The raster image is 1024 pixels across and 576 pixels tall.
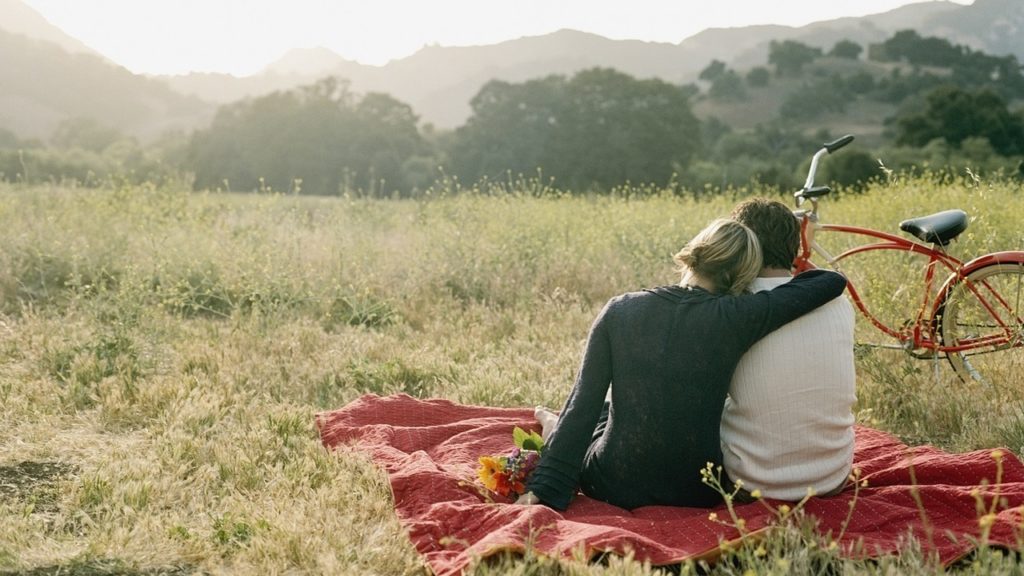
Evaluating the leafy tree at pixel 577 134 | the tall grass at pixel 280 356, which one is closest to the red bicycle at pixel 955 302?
the tall grass at pixel 280 356

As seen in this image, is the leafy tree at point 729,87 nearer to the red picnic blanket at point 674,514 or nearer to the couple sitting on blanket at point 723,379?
the red picnic blanket at point 674,514

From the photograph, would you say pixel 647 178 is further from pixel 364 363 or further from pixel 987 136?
pixel 364 363

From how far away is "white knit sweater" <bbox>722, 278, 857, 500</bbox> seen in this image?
359cm

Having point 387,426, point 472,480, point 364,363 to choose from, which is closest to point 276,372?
point 364,363

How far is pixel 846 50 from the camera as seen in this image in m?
71.7

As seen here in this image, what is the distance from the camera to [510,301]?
8.46 meters

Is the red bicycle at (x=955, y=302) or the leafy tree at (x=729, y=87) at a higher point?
the leafy tree at (x=729, y=87)

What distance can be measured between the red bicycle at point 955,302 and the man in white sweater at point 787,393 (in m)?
1.79

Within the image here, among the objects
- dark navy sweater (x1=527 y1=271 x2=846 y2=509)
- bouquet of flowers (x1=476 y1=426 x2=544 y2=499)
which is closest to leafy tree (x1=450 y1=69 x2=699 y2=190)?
bouquet of flowers (x1=476 y1=426 x2=544 y2=499)

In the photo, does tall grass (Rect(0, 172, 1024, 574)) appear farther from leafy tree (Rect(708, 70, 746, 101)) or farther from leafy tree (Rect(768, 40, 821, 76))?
leafy tree (Rect(768, 40, 821, 76))

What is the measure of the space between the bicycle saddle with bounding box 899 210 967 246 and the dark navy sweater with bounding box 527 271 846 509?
213cm

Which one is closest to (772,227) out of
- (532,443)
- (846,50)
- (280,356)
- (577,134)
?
(532,443)

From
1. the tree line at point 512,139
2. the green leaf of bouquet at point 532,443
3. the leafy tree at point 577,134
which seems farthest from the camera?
the leafy tree at point 577,134

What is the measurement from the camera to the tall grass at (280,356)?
3680mm
